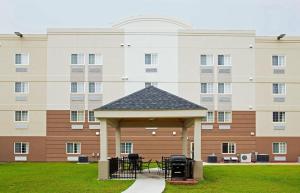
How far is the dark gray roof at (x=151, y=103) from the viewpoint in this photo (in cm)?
2717

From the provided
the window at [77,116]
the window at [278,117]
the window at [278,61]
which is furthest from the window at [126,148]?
the window at [278,61]

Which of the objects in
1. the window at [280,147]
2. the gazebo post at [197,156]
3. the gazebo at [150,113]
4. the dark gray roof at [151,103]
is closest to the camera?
the gazebo post at [197,156]

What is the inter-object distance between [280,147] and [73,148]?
58.6ft

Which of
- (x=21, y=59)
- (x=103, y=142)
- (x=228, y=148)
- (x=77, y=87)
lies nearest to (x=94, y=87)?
(x=77, y=87)

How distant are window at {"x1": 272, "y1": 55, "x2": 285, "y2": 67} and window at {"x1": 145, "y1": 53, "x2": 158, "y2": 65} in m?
10.3

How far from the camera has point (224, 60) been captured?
166 ft

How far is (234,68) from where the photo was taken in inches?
1983

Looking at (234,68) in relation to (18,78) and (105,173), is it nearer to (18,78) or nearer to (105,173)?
(18,78)

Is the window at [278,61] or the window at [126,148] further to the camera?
the window at [278,61]

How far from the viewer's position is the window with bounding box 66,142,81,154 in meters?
49.7

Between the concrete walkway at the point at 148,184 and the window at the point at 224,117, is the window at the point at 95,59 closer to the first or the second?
the window at the point at 224,117

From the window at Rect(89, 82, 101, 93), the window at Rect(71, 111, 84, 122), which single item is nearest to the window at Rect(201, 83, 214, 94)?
the window at Rect(89, 82, 101, 93)

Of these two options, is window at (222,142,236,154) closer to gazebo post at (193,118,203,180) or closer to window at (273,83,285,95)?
window at (273,83,285,95)

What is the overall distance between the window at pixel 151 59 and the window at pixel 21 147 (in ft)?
41.1
